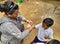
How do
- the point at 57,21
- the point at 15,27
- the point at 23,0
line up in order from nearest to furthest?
the point at 15,27, the point at 57,21, the point at 23,0

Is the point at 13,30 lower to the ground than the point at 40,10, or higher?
higher

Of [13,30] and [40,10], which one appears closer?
[13,30]

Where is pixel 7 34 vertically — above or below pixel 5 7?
below

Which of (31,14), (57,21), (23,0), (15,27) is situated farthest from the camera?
(23,0)

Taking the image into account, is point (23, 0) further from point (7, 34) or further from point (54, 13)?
point (7, 34)

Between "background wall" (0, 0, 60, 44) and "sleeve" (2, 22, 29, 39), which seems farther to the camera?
"background wall" (0, 0, 60, 44)

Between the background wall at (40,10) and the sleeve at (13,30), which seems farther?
the background wall at (40,10)

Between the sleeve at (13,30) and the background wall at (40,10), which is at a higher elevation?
the sleeve at (13,30)

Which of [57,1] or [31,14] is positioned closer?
[31,14]

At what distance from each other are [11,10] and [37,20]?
3.04 m

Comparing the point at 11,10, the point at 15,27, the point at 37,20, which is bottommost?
the point at 37,20

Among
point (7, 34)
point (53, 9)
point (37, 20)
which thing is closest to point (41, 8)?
point (53, 9)

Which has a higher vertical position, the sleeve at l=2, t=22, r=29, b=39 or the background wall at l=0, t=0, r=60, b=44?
the sleeve at l=2, t=22, r=29, b=39

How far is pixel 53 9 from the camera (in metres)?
6.89
